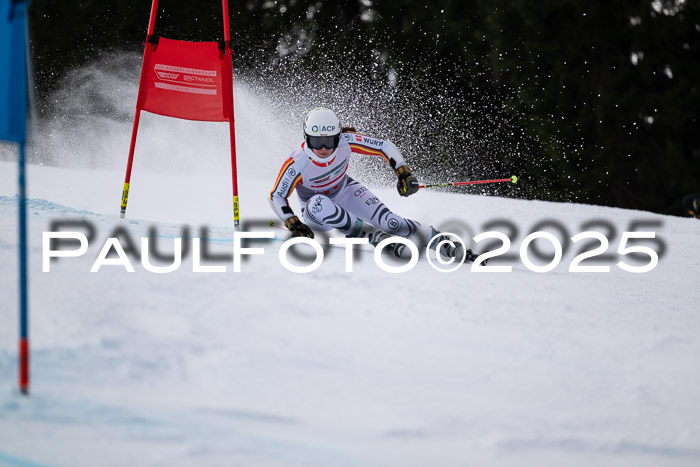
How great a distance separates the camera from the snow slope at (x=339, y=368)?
255 centimetres

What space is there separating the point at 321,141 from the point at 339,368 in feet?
8.62

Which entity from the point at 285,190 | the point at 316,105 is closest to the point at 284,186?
the point at 285,190

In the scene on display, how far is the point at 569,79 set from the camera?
15242 mm

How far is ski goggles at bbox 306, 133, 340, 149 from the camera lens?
5445 millimetres

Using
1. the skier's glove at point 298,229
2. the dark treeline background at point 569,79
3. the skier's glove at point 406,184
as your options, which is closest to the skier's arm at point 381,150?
the skier's glove at point 406,184

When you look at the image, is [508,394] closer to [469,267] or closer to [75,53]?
[469,267]

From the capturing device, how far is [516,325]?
12.3 feet

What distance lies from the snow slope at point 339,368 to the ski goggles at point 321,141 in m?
0.93

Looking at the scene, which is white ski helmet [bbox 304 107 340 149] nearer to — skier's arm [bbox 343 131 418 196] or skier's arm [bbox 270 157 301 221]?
skier's arm [bbox 270 157 301 221]

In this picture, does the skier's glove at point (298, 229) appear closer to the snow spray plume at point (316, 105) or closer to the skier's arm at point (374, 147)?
the skier's arm at point (374, 147)

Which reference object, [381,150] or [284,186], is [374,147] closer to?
[381,150]

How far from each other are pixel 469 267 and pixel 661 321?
4.17 feet

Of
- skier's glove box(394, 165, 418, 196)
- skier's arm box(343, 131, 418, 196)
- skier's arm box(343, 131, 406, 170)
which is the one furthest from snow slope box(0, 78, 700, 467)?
skier's arm box(343, 131, 406, 170)

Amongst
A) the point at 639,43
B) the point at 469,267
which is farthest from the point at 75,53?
the point at 469,267
